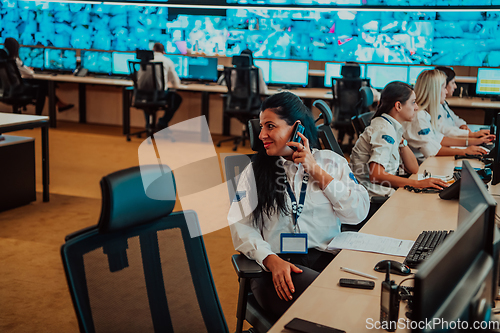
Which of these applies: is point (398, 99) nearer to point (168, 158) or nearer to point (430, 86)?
point (430, 86)

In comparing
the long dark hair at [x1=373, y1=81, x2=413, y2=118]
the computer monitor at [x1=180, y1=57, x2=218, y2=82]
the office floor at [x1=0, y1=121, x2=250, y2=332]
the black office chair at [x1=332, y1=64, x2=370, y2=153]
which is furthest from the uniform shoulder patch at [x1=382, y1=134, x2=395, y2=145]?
the computer monitor at [x1=180, y1=57, x2=218, y2=82]

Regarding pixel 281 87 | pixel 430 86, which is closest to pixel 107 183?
pixel 430 86

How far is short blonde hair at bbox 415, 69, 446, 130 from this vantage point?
12.1 ft

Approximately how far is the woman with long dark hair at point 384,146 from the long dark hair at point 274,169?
949 millimetres

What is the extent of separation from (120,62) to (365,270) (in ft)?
23.4

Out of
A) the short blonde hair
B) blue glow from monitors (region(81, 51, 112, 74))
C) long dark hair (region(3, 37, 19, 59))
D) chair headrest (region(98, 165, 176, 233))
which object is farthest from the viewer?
blue glow from monitors (region(81, 51, 112, 74))

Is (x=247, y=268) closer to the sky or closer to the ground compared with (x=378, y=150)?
closer to the ground

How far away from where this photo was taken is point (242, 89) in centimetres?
662

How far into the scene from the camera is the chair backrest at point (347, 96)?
607 cm

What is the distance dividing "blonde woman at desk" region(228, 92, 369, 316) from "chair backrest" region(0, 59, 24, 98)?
21.4 ft

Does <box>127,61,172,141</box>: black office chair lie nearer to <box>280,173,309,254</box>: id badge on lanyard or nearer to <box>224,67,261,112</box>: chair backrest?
<box>224,67,261,112</box>: chair backrest

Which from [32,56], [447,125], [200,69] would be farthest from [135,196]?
[32,56]

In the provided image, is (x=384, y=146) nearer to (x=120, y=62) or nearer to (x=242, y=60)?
(x=242, y=60)

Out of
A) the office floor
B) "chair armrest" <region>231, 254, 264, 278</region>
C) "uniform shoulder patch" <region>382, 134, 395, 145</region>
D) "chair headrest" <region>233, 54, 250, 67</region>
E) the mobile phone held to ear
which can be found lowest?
the office floor
